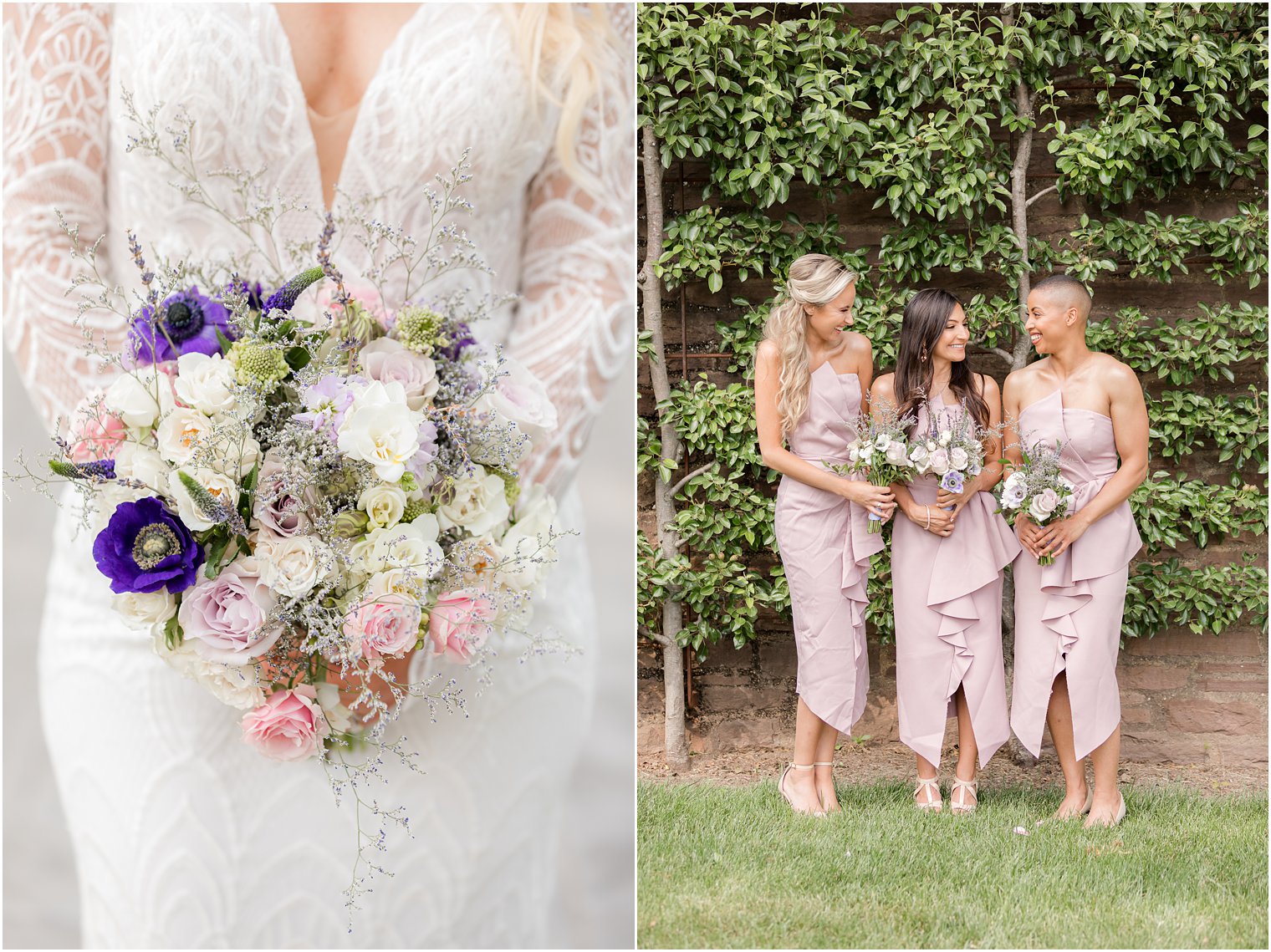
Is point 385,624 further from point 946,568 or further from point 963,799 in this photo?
point 963,799

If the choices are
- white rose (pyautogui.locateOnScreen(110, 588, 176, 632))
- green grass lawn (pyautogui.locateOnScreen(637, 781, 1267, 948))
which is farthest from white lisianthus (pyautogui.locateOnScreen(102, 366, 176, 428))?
green grass lawn (pyautogui.locateOnScreen(637, 781, 1267, 948))

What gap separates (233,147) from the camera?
2.49 m

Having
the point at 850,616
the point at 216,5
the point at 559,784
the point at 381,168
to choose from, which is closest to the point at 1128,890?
the point at 850,616

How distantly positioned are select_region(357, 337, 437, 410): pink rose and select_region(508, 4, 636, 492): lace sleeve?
51 centimetres

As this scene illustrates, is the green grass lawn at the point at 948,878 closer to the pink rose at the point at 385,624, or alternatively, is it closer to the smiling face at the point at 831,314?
the pink rose at the point at 385,624

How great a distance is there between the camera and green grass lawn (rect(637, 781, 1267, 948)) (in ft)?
9.45

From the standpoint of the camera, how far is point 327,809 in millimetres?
2592

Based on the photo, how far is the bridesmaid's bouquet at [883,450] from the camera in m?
3.33

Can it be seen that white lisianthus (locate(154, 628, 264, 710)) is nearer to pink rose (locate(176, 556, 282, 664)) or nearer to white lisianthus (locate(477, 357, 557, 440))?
pink rose (locate(176, 556, 282, 664))

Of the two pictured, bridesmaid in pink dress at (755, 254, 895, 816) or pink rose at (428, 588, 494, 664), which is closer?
pink rose at (428, 588, 494, 664)

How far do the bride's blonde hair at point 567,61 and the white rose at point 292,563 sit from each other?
3.89 feet

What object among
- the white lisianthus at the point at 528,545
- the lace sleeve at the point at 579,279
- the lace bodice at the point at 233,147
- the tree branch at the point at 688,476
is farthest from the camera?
the tree branch at the point at 688,476

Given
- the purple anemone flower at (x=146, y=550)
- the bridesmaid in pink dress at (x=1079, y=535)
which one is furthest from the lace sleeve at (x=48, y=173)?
the bridesmaid in pink dress at (x=1079, y=535)

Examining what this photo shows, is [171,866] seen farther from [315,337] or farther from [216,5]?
[216,5]
